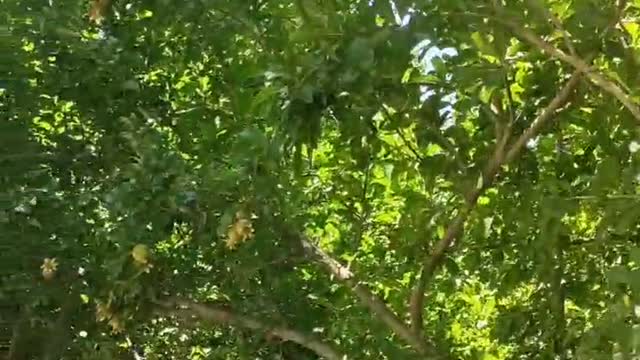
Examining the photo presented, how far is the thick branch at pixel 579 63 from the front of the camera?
1562mm

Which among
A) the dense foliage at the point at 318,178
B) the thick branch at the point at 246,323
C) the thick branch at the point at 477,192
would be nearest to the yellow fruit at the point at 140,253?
the dense foliage at the point at 318,178

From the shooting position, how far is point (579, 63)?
1635 mm

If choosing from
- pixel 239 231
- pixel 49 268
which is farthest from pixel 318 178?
pixel 49 268

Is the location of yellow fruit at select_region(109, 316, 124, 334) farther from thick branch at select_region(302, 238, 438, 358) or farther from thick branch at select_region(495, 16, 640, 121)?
thick branch at select_region(495, 16, 640, 121)

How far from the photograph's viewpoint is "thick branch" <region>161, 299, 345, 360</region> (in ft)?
7.84

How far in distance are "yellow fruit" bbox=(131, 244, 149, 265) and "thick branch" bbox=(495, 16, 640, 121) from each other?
0.96 meters

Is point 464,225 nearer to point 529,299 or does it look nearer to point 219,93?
point 529,299

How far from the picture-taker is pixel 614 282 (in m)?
1.49

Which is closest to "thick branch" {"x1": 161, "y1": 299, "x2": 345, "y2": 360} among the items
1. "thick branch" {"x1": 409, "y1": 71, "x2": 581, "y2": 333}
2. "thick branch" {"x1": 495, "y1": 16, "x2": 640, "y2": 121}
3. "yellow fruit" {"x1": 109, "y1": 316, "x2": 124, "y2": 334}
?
"yellow fruit" {"x1": 109, "y1": 316, "x2": 124, "y2": 334}

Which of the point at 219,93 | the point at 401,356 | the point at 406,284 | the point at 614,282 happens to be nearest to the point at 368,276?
the point at 406,284

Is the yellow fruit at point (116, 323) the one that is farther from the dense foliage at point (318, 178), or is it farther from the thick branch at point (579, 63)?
the thick branch at point (579, 63)

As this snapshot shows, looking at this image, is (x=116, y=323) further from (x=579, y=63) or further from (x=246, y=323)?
(x=579, y=63)

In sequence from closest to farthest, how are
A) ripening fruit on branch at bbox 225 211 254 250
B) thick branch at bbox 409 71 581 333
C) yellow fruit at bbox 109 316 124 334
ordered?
thick branch at bbox 409 71 581 333
ripening fruit on branch at bbox 225 211 254 250
yellow fruit at bbox 109 316 124 334

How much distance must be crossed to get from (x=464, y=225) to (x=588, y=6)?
70 centimetres
